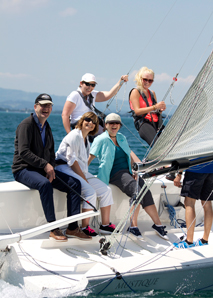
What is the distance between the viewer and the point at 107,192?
386 centimetres

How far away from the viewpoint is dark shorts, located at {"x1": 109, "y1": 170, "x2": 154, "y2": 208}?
3.94m

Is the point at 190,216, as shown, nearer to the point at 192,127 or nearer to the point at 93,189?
the point at 93,189

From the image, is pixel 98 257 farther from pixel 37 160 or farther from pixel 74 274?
pixel 37 160

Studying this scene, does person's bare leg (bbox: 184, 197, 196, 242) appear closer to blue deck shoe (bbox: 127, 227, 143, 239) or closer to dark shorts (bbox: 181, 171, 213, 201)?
dark shorts (bbox: 181, 171, 213, 201)

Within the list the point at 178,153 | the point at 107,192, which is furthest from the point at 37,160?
the point at 178,153

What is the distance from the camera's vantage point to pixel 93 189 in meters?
3.70

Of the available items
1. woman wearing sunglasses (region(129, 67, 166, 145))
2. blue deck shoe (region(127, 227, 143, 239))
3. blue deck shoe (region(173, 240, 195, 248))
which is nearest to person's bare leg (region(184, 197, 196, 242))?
blue deck shoe (region(173, 240, 195, 248))

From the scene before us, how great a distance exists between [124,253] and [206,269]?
2.72 ft

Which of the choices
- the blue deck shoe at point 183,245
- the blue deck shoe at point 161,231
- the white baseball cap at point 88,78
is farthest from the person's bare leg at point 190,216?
the white baseball cap at point 88,78

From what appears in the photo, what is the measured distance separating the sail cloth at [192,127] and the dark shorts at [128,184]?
3.03 feet

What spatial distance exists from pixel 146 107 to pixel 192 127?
1620 millimetres

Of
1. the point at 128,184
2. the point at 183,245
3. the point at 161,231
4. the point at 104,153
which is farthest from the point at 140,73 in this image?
the point at 183,245

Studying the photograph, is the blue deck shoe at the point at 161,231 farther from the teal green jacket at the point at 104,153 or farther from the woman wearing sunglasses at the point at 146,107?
the woman wearing sunglasses at the point at 146,107

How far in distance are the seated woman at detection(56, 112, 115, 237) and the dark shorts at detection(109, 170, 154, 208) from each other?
0.69 ft
